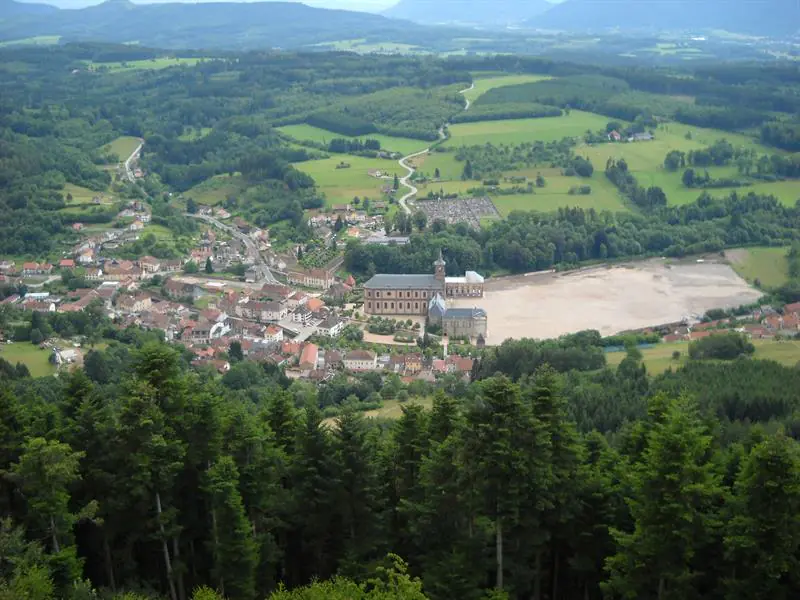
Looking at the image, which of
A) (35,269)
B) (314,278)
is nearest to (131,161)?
(35,269)

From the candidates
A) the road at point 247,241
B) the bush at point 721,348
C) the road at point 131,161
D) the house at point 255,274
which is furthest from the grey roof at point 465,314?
the road at point 131,161

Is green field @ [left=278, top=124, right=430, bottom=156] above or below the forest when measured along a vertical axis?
below

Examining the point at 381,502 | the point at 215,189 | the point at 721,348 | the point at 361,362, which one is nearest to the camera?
the point at 381,502

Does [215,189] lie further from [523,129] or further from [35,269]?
[523,129]

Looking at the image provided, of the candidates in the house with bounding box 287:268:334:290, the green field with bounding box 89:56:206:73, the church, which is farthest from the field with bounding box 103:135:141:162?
the church

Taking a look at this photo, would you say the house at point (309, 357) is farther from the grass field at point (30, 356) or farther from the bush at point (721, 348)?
the bush at point (721, 348)

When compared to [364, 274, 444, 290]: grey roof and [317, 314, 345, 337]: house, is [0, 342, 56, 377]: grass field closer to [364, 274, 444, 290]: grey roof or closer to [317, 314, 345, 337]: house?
[317, 314, 345, 337]: house

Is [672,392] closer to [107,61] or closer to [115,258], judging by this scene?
[115,258]
